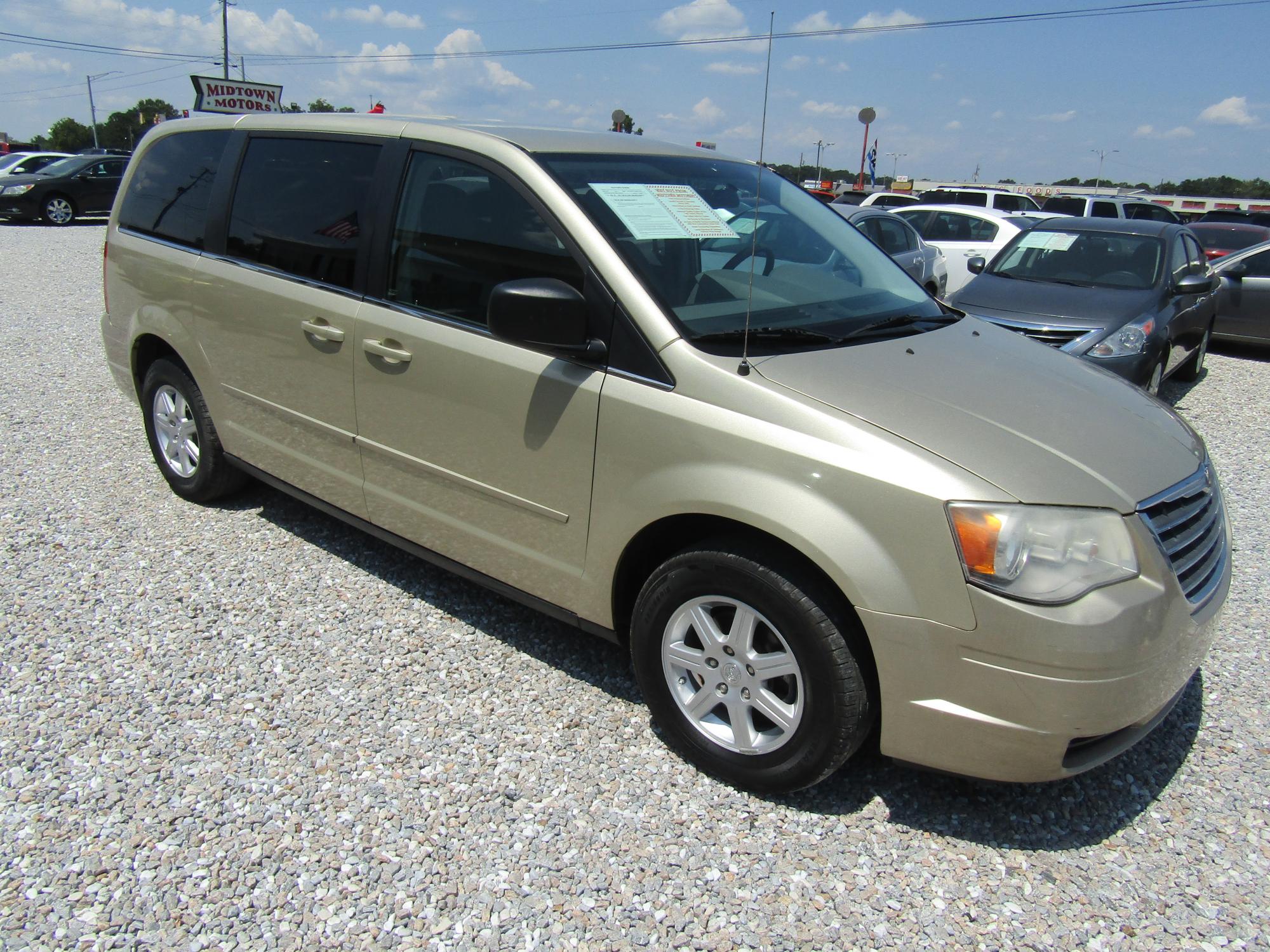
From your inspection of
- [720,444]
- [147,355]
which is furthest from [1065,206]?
[720,444]

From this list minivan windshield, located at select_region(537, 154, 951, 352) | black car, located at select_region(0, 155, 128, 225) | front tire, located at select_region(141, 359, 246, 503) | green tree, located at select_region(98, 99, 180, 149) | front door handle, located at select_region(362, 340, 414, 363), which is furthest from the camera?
green tree, located at select_region(98, 99, 180, 149)

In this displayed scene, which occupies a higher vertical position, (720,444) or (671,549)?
(720,444)

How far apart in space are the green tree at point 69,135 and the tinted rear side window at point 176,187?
8719cm

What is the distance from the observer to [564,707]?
10.2 ft

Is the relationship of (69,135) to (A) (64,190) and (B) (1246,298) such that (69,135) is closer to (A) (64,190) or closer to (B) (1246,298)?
(A) (64,190)

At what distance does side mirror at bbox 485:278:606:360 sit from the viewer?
103 inches

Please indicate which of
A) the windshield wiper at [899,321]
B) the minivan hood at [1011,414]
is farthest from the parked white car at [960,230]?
the minivan hood at [1011,414]

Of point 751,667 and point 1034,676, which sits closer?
point 1034,676

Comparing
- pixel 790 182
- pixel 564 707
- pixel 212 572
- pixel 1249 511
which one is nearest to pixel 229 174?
pixel 212 572

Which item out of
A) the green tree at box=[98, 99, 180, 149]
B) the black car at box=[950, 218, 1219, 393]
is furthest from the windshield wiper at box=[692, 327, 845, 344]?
the green tree at box=[98, 99, 180, 149]

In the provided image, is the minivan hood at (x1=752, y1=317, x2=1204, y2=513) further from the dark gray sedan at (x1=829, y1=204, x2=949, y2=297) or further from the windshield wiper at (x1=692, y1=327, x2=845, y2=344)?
the dark gray sedan at (x1=829, y1=204, x2=949, y2=297)

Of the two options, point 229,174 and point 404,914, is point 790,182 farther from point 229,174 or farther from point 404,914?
point 404,914

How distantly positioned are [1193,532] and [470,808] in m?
→ 2.24

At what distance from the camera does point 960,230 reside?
13594 millimetres
